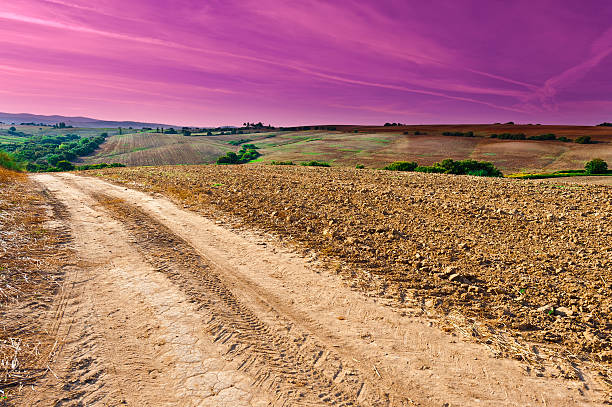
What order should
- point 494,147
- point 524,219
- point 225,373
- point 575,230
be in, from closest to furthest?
point 225,373, point 575,230, point 524,219, point 494,147

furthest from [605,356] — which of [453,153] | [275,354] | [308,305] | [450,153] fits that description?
[453,153]

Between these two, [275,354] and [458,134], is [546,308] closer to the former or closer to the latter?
[275,354]

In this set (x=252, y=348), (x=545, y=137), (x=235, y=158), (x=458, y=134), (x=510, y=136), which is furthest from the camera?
(x=458, y=134)

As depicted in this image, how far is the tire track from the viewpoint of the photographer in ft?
11.6

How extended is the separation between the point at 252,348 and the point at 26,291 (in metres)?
4.39

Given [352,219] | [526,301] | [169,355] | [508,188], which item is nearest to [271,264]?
[169,355]

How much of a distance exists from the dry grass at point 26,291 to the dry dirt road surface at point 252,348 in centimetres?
23

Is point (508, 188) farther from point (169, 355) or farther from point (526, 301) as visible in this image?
point (169, 355)

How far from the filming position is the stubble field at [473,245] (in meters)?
4.99

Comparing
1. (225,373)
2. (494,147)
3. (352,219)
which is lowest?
(225,373)

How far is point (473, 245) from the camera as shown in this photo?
25.6ft

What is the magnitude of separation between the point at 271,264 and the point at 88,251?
453 centimetres

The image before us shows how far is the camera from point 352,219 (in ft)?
32.8

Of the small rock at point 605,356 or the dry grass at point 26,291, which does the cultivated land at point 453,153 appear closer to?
the dry grass at point 26,291
